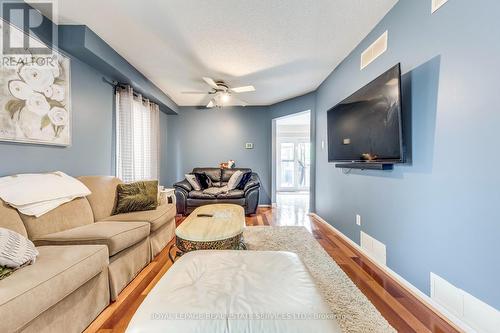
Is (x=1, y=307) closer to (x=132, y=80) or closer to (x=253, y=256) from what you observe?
(x=253, y=256)

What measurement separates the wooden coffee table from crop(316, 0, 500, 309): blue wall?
1.49 m

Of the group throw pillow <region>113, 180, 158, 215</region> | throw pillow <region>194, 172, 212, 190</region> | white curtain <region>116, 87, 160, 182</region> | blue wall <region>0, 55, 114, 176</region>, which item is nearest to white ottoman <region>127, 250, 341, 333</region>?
throw pillow <region>113, 180, 158, 215</region>

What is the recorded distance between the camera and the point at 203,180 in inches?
189

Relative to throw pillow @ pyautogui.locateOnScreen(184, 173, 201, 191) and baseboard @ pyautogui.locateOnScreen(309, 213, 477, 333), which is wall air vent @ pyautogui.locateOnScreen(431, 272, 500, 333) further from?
throw pillow @ pyautogui.locateOnScreen(184, 173, 201, 191)

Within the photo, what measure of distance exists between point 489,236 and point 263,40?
257 centimetres

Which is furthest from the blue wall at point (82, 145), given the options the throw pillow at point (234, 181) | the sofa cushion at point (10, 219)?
the throw pillow at point (234, 181)

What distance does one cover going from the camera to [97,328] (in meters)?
1.43

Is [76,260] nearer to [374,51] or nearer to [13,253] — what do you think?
[13,253]

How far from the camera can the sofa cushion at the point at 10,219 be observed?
1477 mm

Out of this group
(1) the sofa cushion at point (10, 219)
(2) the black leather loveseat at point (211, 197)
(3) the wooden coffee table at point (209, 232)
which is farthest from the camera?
(2) the black leather loveseat at point (211, 197)

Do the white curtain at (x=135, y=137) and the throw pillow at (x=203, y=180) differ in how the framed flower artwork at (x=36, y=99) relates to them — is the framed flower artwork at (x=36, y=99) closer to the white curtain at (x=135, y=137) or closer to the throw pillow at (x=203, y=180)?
the white curtain at (x=135, y=137)

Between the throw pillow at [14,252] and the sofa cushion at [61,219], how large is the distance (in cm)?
45

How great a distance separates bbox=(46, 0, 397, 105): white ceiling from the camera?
194 cm

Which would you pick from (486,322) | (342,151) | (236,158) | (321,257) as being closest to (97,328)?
(321,257)
